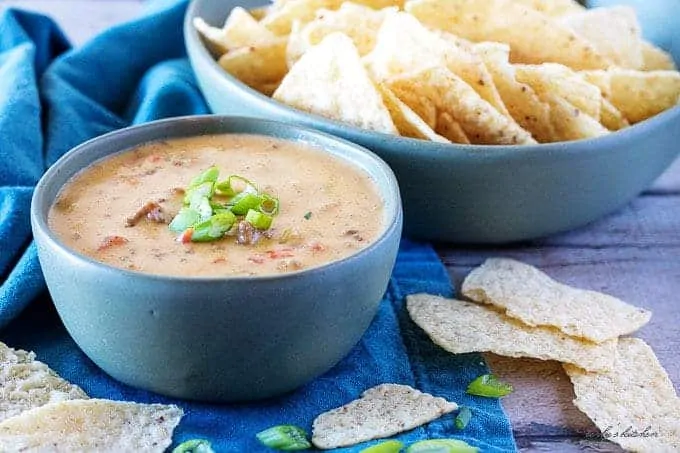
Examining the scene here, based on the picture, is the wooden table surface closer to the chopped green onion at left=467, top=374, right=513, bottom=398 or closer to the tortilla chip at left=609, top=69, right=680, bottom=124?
the chopped green onion at left=467, top=374, right=513, bottom=398

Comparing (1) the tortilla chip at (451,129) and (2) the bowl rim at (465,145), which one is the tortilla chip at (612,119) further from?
(1) the tortilla chip at (451,129)

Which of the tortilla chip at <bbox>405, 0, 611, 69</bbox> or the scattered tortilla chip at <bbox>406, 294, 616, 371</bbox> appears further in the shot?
the tortilla chip at <bbox>405, 0, 611, 69</bbox>

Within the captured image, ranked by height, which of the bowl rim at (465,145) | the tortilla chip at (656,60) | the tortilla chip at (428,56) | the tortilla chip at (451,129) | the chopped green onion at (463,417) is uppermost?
the tortilla chip at (428,56)

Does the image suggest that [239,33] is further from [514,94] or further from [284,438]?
[284,438]

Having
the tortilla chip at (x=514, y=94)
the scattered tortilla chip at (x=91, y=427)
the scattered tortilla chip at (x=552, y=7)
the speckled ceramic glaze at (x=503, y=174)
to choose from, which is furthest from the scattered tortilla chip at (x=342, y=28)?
the scattered tortilla chip at (x=91, y=427)

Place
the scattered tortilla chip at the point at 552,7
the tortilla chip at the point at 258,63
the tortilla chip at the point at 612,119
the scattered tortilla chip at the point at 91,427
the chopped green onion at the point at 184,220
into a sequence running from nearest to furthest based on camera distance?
the scattered tortilla chip at the point at 91,427 → the chopped green onion at the point at 184,220 → the tortilla chip at the point at 612,119 → the tortilla chip at the point at 258,63 → the scattered tortilla chip at the point at 552,7

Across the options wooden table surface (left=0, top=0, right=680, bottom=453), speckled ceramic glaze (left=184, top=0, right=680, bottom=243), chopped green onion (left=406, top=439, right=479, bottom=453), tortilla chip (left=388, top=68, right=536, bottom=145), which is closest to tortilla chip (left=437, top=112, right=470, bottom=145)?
tortilla chip (left=388, top=68, right=536, bottom=145)

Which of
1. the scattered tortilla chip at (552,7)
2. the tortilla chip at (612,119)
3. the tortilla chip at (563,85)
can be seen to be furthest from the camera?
the scattered tortilla chip at (552,7)
